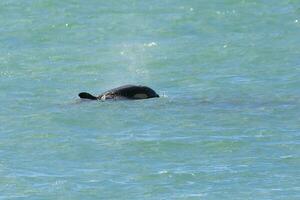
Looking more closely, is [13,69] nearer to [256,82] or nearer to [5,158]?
[256,82]

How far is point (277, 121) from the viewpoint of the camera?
17.4 metres

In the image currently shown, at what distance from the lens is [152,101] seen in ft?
63.4

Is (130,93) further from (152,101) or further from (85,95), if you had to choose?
(85,95)

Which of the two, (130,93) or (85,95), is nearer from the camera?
(85,95)

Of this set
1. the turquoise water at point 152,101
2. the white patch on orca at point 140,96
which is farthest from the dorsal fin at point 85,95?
the white patch on orca at point 140,96

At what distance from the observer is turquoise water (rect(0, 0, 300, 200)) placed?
46.5ft

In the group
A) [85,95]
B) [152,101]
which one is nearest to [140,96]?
[152,101]

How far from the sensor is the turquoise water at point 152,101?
1418cm

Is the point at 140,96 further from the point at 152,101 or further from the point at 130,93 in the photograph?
the point at 152,101

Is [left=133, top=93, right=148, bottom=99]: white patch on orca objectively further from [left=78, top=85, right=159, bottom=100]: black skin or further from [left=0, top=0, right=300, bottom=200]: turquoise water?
[left=0, top=0, right=300, bottom=200]: turquoise water

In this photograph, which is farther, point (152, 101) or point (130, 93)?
point (130, 93)

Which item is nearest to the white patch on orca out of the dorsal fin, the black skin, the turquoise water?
the black skin

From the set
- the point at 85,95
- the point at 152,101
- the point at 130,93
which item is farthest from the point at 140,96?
the point at 85,95

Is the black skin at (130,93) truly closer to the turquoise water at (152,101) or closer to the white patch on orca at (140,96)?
the white patch on orca at (140,96)
